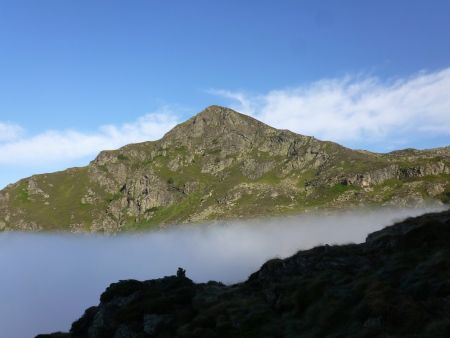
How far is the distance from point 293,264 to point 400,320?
709 inches

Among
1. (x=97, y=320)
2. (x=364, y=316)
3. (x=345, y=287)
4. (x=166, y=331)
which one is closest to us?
(x=364, y=316)

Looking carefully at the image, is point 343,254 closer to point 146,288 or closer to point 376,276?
point 376,276

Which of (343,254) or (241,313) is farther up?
(343,254)

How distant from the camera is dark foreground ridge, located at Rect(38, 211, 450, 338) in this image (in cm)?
2523

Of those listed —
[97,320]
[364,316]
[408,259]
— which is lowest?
[97,320]

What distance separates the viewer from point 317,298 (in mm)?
32188

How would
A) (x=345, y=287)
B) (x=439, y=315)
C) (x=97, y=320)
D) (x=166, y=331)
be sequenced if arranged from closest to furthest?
(x=439, y=315) → (x=345, y=287) → (x=166, y=331) → (x=97, y=320)

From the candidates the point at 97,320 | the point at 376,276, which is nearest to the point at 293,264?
the point at 376,276

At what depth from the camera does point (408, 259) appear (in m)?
33.3

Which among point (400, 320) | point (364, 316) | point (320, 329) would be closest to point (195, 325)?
point (320, 329)

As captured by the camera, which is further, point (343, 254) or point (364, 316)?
point (343, 254)

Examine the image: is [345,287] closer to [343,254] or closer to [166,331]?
[343,254]

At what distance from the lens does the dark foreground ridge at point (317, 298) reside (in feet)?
82.8

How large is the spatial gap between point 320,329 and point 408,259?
35.1 feet
